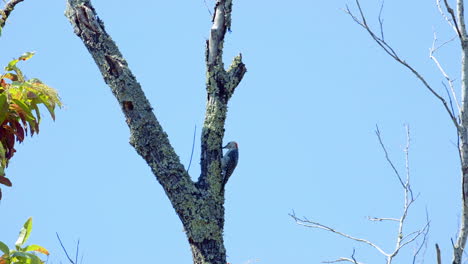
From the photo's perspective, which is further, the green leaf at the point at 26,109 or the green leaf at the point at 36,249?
the green leaf at the point at 26,109

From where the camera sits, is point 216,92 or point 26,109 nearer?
point 26,109

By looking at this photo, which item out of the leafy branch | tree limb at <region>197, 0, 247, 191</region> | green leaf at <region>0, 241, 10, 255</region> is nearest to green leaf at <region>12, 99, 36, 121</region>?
the leafy branch

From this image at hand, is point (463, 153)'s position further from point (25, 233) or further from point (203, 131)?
point (203, 131)

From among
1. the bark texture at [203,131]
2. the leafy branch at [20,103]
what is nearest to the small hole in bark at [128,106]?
the bark texture at [203,131]

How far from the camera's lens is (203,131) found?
4.30 metres

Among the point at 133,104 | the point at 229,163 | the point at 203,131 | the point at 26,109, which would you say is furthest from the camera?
the point at 229,163

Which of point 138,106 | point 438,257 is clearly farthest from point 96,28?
point 438,257

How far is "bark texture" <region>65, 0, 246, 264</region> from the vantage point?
3.97 m

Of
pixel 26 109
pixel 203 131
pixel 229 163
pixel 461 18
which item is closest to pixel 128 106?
pixel 203 131

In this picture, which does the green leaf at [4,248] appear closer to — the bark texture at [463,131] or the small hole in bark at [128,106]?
the bark texture at [463,131]

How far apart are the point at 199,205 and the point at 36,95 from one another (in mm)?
1815

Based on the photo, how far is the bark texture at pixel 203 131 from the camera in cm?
397

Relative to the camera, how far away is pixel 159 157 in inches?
161

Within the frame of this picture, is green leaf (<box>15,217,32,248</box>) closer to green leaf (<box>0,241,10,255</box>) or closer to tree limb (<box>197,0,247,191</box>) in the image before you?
green leaf (<box>0,241,10,255</box>)
